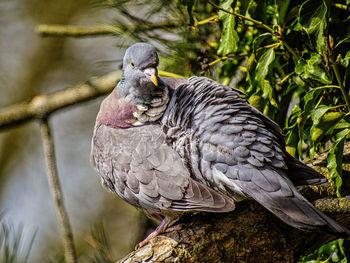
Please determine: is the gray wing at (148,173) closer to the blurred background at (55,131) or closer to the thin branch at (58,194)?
the thin branch at (58,194)

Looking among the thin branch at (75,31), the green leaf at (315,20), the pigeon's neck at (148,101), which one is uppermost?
the green leaf at (315,20)

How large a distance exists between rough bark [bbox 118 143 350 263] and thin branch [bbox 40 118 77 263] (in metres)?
0.66

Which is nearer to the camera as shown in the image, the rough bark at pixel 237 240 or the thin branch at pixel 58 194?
the rough bark at pixel 237 240

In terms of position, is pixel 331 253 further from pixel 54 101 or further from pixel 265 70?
pixel 54 101

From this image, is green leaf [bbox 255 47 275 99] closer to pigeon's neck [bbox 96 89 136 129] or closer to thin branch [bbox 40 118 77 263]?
pigeon's neck [bbox 96 89 136 129]

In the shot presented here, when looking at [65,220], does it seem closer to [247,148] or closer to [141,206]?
[141,206]

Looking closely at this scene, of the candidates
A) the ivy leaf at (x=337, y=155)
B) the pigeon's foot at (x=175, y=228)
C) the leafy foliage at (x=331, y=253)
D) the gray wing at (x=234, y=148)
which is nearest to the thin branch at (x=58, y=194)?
the pigeon's foot at (x=175, y=228)

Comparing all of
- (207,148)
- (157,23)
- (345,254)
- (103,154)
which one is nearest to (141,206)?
(103,154)

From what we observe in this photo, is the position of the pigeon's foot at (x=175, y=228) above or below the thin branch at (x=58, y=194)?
above

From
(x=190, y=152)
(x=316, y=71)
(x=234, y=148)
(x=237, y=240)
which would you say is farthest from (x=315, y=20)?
(x=237, y=240)

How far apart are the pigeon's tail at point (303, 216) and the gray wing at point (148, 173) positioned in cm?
15

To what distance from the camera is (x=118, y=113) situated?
1819 millimetres

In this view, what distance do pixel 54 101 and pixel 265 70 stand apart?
1.39 m

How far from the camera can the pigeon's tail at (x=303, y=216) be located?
1314 mm
